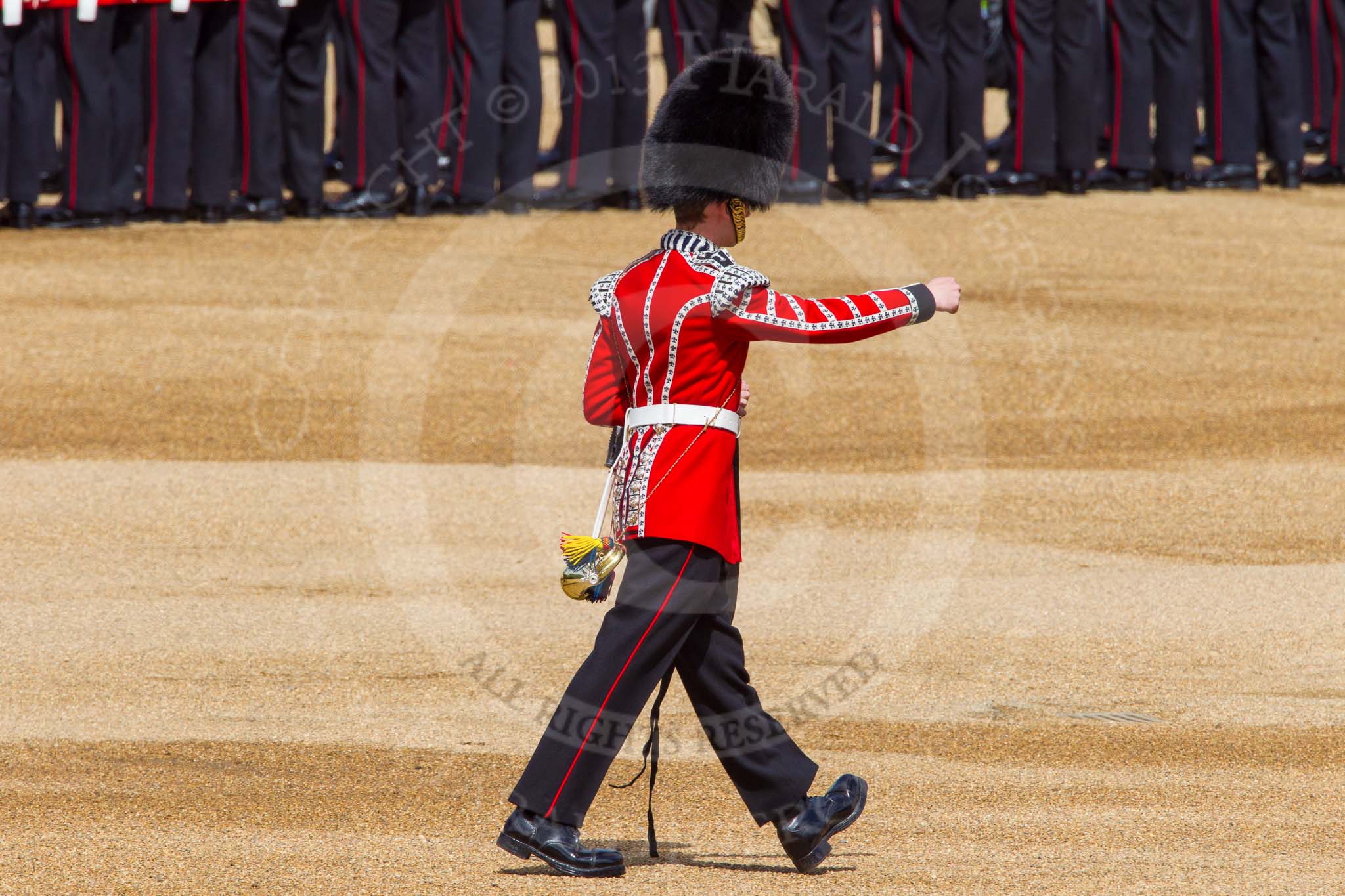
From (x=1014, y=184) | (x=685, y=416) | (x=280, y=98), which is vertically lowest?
(x=1014, y=184)

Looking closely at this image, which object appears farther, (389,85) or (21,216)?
(389,85)

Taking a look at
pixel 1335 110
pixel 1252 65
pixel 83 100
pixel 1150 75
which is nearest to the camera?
pixel 83 100

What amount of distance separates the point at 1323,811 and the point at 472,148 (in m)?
5.88

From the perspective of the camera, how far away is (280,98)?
8.54 m

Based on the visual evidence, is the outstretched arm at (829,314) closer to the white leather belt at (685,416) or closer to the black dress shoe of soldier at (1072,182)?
the white leather belt at (685,416)

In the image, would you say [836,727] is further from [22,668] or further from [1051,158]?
[1051,158]

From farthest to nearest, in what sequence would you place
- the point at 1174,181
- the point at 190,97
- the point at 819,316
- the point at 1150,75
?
the point at 1174,181 < the point at 1150,75 < the point at 190,97 < the point at 819,316

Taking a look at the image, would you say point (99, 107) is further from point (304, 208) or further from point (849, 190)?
point (849, 190)

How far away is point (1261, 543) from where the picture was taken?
5.64m

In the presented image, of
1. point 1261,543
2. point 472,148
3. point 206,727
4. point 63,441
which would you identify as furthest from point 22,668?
point 472,148

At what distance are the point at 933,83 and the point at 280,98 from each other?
10.0ft

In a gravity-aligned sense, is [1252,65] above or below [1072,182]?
above

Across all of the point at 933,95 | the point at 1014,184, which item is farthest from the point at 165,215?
the point at 1014,184

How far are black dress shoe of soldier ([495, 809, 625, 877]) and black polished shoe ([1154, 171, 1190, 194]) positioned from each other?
24.7 ft
